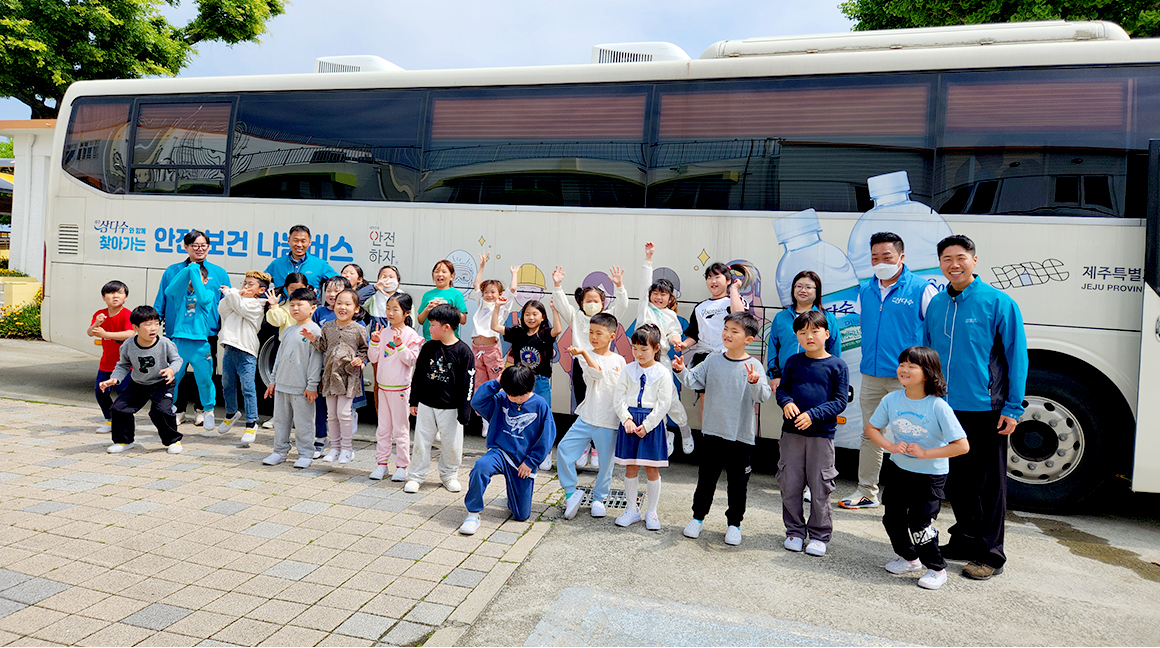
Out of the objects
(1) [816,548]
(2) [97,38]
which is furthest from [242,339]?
(2) [97,38]

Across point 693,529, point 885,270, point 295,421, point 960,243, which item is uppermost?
point 960,243

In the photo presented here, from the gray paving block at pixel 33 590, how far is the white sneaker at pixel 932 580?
439cm

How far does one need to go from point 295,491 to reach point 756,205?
4350mm

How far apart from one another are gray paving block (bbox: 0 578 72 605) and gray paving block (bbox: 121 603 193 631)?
53cm

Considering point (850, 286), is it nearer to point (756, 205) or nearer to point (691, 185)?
point (756, 205)

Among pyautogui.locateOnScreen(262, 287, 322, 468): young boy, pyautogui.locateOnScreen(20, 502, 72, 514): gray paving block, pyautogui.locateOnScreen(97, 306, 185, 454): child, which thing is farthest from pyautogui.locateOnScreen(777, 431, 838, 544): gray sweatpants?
pyautogui.locateOnScreen(97, 306, 185, 454): child

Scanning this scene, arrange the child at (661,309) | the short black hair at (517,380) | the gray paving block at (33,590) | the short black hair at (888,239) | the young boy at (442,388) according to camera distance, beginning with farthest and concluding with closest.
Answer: the child at (661,309) < the young boy at (442,388) < the short black hair at (888,239) < the short black hair at (517,380) < the gray paving block at (33,590)

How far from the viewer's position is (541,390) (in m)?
6.34

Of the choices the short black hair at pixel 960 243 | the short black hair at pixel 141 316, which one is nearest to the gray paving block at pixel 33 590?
the short black hair at pixel 141 316

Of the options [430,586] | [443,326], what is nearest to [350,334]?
[443,326]

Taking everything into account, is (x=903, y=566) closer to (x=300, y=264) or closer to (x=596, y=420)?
(x=596, y=420)

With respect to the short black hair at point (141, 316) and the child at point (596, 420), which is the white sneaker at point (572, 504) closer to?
the child at point (596, 420)

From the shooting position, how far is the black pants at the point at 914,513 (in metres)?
4.14

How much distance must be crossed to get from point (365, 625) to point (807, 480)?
2.72 metres
